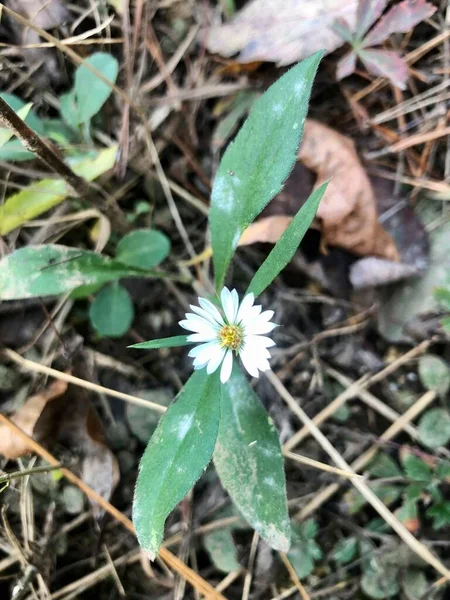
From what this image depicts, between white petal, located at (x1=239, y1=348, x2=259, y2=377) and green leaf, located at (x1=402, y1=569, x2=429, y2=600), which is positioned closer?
white petal, located at (x1=239, y1=348, x2=259, y2=377)

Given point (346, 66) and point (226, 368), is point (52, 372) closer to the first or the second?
point (226, 368)

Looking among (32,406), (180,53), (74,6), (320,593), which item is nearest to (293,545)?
(320,593)

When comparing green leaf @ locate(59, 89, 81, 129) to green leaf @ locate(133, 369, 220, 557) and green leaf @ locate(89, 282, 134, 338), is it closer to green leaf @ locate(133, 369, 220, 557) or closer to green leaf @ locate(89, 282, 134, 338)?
green leaf @ locate(89, 282, 134, 338)

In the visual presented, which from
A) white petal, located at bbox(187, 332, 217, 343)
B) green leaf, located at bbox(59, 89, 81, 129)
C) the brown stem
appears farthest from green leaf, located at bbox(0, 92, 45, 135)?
white petal, located at bbox(187, 332, 217, 343)

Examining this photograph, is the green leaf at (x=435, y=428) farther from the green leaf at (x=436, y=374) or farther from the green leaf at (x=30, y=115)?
the green leaf at (x=30, y=115)

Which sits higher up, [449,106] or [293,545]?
[449,106]

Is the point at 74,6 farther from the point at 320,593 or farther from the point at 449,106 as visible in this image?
the point at 320,593

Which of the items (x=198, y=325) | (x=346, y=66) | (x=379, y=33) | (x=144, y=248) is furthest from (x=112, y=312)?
(x=379, y=33)
